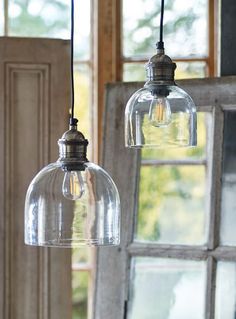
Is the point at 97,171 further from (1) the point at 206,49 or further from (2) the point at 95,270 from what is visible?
(1) the point at 206,49

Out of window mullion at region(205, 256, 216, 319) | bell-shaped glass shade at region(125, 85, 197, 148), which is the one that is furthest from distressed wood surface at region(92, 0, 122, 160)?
bell-shaped glass shade at region(125, 85, 197, 148)

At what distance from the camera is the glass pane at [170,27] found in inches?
105

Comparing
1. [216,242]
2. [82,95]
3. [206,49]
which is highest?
[206,49]

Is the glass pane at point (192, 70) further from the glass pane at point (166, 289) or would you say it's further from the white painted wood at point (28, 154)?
the glass pane at point (166, 289)

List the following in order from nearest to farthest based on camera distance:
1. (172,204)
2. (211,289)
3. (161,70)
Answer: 1. (161,70)
2. (211,289)
3. (172,204)

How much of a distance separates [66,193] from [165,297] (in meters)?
1.03

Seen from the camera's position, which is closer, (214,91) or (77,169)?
(77,169)

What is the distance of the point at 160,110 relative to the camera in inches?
57.2

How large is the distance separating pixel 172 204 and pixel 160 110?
1173 mm

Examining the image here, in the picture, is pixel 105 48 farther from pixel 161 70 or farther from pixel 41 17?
pixel 161 70

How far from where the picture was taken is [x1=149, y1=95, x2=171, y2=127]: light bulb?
1445mm

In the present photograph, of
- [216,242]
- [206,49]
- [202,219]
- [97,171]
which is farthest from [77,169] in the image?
[206,49]

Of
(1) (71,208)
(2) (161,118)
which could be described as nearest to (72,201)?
(1) (71,208)

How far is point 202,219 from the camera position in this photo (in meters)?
2.57
